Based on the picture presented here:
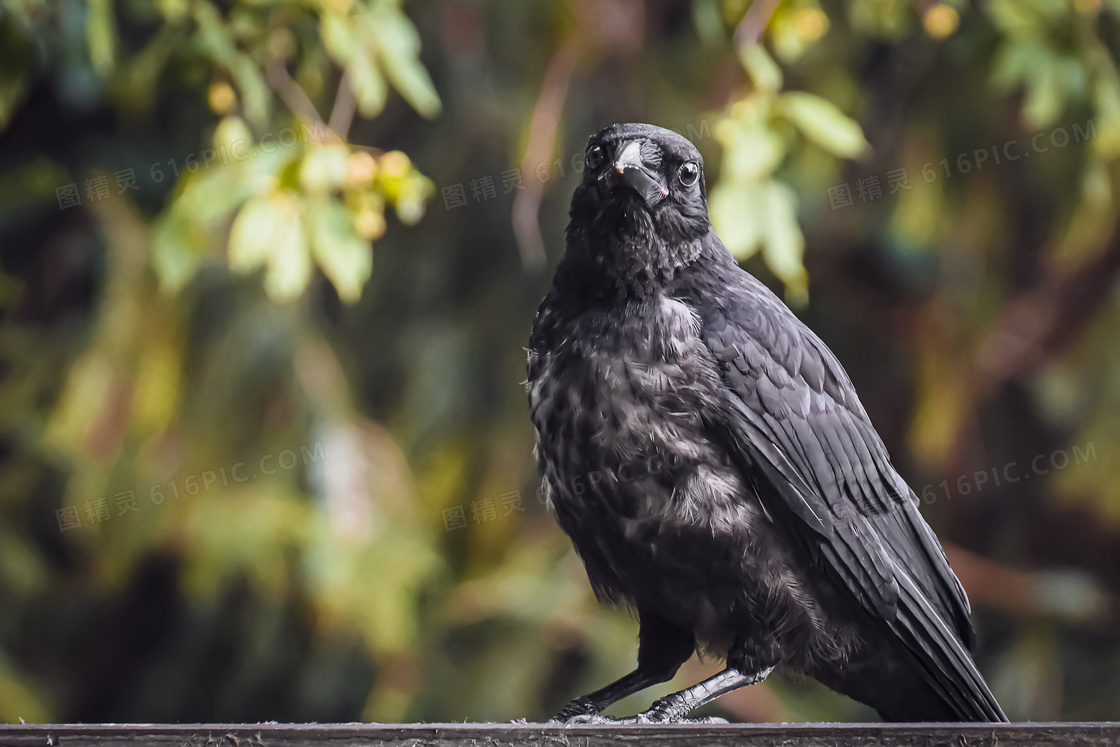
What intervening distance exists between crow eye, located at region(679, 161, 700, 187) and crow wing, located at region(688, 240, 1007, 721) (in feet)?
0.61

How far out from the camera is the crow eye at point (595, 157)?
212 cm

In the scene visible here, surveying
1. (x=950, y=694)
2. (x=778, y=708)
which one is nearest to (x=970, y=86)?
(x=778, y=708)

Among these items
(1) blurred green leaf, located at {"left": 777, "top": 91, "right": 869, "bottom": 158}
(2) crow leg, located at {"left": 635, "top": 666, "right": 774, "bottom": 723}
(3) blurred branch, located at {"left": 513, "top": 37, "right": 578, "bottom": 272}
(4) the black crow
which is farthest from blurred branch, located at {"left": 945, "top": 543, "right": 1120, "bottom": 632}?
(2) crow leg, located at {"left": 635, "top": 666, "right": 774, "bottom": 723}

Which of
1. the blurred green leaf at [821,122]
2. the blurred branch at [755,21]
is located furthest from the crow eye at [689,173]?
the blurred branch at [755,21]

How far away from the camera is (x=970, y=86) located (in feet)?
13.4

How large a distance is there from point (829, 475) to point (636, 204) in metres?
0.63

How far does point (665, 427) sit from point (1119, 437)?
259 centimetres

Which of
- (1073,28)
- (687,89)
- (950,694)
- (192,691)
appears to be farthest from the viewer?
(192,691)

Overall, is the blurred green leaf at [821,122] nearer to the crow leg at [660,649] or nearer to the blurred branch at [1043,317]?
the crow leg at [660,649]

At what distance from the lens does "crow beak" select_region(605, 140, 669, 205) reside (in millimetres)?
2023

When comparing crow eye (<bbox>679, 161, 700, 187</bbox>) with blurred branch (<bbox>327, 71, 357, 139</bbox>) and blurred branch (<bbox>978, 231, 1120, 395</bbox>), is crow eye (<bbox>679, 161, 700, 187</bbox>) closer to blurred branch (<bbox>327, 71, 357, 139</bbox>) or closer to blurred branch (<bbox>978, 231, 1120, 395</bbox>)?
blurred branch (<bbox>327, 71, 357, 139</bbox>)

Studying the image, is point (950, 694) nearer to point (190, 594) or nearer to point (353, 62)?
point (353, 62)

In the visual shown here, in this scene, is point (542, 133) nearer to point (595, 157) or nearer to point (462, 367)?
point (462, 367)

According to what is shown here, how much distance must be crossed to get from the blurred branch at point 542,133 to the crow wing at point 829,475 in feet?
4.90
